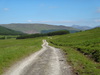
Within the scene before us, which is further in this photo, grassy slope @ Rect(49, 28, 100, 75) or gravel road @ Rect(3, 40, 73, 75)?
grassy slope @ Rect(49, 28, 100, 75)

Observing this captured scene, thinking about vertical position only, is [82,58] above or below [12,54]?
below

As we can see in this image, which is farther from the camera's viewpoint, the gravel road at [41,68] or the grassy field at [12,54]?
the grassy field at [12,54]

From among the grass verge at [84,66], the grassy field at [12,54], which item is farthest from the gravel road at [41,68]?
the grassy field at [12,54]

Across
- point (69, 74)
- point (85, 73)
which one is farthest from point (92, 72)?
point (69, 74)

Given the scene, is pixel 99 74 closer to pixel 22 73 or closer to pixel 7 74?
pixel 22 73

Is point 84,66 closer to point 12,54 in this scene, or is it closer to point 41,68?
point 41,68

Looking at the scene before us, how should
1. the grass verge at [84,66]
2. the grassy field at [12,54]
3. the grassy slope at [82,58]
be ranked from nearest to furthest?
the grass verge at [84,66]
the grassy slope at [82,58]
the grassy field at [12,54]

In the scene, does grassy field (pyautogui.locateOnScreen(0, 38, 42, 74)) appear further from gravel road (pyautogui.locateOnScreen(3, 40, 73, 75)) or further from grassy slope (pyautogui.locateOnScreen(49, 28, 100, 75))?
grassy slope (pyautogui.locateOnScreen(49, 28, 100, 75))

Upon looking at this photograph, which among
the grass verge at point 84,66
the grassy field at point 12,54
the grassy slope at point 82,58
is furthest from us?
the grassy field at point 12,54

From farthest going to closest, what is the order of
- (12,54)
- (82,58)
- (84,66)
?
(12,54) → (82,58) → (84,66)

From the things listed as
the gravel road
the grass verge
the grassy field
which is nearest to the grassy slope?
the grass verge

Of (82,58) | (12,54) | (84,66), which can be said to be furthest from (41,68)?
(12,54)

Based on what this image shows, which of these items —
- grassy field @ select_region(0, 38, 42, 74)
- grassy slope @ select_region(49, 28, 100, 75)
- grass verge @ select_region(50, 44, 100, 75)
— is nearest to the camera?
grass verge @ select_region(50, 44, 100, 75)

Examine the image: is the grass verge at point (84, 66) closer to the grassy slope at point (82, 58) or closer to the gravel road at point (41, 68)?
the grassy slope at point (82, 58)
